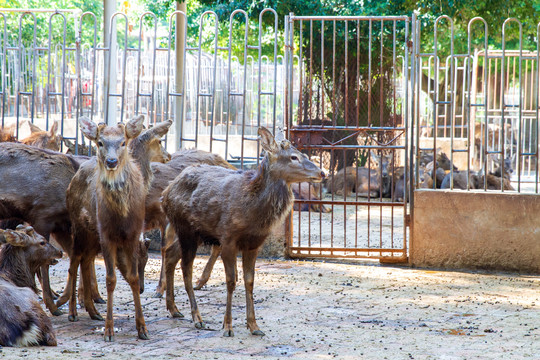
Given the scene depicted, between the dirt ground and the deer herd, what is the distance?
224 millimetres

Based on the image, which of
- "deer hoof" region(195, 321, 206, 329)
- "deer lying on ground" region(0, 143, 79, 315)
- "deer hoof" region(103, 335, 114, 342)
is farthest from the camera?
"deer lying on ground" region(0, 143, 79, 315)

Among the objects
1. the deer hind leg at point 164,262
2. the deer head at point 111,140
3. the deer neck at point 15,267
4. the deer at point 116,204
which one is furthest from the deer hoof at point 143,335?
the deer hind leg at point 164,262

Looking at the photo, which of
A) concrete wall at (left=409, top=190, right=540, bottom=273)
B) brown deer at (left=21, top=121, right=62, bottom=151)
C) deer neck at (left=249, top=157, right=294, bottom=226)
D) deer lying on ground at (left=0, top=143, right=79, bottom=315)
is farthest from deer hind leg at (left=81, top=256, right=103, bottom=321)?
brown deer at (left=21, top=121, right=62, bottom=151)

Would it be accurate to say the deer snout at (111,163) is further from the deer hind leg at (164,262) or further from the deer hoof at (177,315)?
the deer hind leg at (164,262)

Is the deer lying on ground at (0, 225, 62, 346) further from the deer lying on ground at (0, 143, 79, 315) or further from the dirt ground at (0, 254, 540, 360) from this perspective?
the deer lying on ground at (0, 143, 79, 315)

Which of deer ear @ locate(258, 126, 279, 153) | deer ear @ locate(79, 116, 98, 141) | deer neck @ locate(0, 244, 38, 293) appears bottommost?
deer neck @ locate(0, 244, 38, 293)

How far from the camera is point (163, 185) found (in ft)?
28.7

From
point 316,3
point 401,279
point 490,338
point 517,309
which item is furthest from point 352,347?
point 316,3

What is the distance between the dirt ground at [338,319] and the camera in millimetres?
5867

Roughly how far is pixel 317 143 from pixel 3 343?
5.32m

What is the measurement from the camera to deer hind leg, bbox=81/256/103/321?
22.9ft

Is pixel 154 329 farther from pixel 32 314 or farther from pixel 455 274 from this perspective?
pixel 455 274

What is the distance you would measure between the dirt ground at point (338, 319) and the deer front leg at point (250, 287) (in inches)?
3.8

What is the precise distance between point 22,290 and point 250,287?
1.92m
